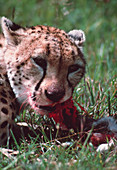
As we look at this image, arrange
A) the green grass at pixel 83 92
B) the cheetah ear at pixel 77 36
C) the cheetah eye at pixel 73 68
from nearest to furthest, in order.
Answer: the green grass at pixel 83 92
the cheetah eye at pixel 73 68
the cheetah ear at pixel 77 36

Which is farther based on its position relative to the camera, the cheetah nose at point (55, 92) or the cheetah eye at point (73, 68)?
the cheetah eye at point (73, 68)

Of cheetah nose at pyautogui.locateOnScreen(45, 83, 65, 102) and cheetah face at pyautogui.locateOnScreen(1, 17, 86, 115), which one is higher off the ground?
cheetah face at pyautogui.locateOnScreen(1, 17, 86, 115)

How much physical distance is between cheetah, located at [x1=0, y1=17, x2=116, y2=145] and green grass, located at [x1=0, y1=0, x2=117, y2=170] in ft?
0.93

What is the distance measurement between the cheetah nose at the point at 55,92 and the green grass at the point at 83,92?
424 millimetres

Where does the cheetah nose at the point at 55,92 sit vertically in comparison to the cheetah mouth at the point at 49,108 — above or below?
above

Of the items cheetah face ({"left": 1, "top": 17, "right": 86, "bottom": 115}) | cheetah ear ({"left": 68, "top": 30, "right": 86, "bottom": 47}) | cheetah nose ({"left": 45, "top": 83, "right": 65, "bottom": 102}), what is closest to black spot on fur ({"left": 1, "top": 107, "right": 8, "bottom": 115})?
cheetah face ({"left": 1, "top": 17, "right": 86, "bottom": 115})

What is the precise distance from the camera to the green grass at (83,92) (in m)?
2.38

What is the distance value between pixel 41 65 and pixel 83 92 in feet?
4.11

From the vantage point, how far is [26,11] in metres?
8.14

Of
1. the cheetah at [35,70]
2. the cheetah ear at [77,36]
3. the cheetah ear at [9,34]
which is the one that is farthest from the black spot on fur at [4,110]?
the cheetah ear at [77,36]

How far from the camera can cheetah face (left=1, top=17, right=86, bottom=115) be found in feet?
9.59

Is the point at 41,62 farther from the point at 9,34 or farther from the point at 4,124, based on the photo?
the point at 4,124

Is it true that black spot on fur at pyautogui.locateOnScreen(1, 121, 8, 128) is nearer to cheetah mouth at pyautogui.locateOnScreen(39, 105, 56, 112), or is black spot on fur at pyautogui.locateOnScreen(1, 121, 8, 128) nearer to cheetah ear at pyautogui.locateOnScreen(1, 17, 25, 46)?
cheetah mouth at pyautogui.locateOnScreen(39, 105, 56, 112)

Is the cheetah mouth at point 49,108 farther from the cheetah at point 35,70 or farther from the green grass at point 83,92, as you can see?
the green grass at point 83,92
